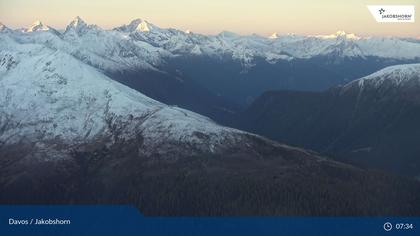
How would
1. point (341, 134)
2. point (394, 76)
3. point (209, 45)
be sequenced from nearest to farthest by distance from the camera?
1. point (341, 134)
2. point (394, 76)
3. point (209, 45)

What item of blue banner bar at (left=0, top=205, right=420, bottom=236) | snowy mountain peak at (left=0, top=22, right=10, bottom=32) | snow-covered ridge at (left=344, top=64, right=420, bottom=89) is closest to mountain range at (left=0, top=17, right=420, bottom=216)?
snowy mountain peak at (left=0, top=22, right=10, bottom=32)


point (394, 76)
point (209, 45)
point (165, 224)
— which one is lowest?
point (165, 224)

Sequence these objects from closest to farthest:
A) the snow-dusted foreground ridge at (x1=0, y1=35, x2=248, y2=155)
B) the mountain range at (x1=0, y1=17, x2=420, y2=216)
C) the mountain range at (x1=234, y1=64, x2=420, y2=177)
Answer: the mountain range at (x1=0, y1=17, x2=420, y2=216) < the mountain range at (x1=234, y1=64, x2=420, y2=177) < the snow-dusted foreground ridge at (x1=0, y1=35, x2=248, y2=155)

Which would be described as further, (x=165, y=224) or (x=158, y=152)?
(x=158, y=152)

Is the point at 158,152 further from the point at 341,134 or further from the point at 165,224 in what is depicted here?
the point at 165,224

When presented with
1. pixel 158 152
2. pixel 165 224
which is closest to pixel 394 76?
pixel 158 152

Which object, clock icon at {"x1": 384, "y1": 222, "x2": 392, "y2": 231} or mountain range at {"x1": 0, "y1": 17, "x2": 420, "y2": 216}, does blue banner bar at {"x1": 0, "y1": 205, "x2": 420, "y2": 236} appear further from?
mountain range at {"x1": 0, "y1": 17, "x2": 420, "y2": 216}

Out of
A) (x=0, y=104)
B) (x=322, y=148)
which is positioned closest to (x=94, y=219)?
(x=0, y=104)
